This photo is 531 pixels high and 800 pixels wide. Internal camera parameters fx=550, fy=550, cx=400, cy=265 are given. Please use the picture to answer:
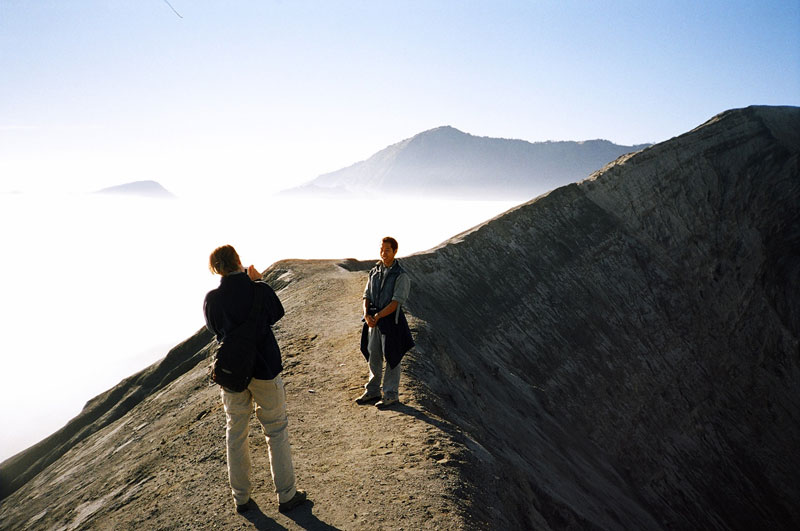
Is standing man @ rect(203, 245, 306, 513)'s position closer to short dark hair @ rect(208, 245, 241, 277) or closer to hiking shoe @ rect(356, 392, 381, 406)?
short dark hair @ rect(208, 245, 241, 277)

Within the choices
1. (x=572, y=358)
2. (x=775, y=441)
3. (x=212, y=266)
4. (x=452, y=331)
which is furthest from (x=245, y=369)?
(x=775, y=441)

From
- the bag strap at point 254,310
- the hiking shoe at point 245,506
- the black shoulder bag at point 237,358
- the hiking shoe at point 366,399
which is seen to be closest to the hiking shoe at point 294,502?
the hiking shoe at point 245,506

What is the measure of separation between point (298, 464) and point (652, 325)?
27892mm

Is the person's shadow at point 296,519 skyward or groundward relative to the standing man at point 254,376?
groundward

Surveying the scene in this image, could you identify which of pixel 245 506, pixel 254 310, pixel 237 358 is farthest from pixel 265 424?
pixel 254 310

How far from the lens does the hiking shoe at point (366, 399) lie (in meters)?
8.60

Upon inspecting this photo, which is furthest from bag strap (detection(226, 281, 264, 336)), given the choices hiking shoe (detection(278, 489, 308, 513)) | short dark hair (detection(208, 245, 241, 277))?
hiking shoe (detection(278, 489, 308, 513))

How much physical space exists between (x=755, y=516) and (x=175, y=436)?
1054 inches

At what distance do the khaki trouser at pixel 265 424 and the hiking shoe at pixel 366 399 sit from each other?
274 cm

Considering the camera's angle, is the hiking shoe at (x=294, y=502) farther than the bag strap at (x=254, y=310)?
Yes

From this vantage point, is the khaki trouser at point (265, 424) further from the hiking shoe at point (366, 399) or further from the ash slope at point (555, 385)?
the hiking shoe at point (366, 399)

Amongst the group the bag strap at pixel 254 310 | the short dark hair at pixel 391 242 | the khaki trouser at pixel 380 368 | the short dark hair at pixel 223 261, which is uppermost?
the short dark hair at pixel 223 261

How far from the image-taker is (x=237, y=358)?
5461 millimetres

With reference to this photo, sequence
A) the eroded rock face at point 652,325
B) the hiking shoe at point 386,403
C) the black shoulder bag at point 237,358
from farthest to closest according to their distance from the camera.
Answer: the eroded rock face at point 652,325 → the hiking shoe at point 386,403 → the black shoulder bag at point 237,358
